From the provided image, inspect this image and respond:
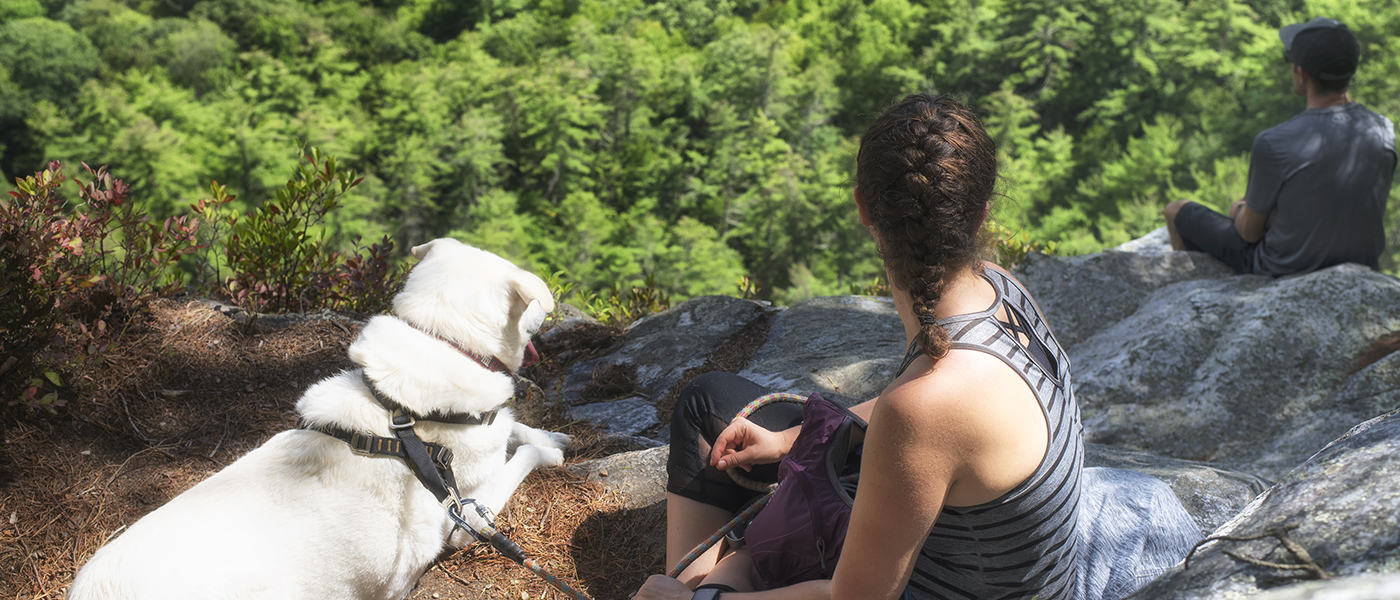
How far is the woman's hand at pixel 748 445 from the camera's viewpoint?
2088 mm

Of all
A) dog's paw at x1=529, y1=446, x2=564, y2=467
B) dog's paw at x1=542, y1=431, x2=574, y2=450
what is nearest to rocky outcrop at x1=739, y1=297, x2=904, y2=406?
dog's paw at x1=542, y1=431, x2=574, y2=450

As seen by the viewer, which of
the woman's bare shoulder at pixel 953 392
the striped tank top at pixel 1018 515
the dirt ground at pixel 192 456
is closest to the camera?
the woman's bare shoulder at pixel 953 392

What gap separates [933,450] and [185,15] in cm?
6510

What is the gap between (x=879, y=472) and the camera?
1.34 meters

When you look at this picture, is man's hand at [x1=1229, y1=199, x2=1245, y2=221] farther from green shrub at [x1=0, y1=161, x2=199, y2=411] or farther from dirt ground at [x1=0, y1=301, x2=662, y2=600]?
green shrub at [x1=0, y1=161, x2=199, y2=411]

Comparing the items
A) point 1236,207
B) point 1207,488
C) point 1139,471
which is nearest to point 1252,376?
point 1207,488

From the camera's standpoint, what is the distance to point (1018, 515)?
144 cm

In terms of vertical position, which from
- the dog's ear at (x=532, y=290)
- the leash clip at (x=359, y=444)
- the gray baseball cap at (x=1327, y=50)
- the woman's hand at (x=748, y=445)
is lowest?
the leash clip at (x=359, y=444)

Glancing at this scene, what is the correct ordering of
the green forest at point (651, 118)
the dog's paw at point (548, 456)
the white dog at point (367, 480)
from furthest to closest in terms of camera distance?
the green forest at point (651, 118), the dog's paw at point (548, 456), the white dog at point (367, 480)

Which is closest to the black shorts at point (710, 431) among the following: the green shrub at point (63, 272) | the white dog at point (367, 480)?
the white dog at point (367, 480)

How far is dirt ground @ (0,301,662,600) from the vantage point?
8.43 ft

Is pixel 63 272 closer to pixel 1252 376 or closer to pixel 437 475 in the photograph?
pixel 437 475

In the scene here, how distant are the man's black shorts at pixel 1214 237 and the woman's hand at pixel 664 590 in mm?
4531

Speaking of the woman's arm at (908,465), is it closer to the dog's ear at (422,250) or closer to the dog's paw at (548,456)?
the dog's paw at (548,456)
